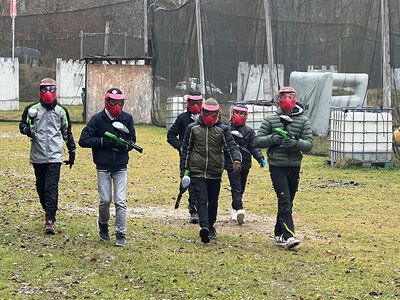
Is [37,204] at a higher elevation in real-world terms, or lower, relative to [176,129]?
lower

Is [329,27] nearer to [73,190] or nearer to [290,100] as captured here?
[73,190]

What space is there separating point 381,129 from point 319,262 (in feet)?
29.6

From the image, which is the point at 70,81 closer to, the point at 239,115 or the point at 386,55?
the point at 386,55

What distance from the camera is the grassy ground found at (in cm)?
801

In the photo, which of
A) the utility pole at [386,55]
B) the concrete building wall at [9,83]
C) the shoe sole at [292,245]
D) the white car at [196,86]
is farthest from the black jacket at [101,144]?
the concrete building wall at [9,83]

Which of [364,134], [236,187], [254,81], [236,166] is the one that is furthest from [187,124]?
[254,81]

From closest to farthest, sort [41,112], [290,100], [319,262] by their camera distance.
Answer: [319,262]
[290,100]
[41,112]

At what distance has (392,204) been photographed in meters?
13.6

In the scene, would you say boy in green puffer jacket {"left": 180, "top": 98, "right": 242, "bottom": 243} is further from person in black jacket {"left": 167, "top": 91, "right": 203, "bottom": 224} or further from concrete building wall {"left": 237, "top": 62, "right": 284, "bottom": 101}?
concrete building wall {"left": 237, "top": 62, "right": 284, "bottom": 101}

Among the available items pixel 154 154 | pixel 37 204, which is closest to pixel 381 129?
pixel 154 154

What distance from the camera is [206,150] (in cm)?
1020

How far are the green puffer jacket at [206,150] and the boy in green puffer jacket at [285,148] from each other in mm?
397

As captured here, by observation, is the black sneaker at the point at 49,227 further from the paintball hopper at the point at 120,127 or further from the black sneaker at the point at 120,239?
the paintball hopper at the point at 120,127

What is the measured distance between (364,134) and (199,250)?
29.1 ft
